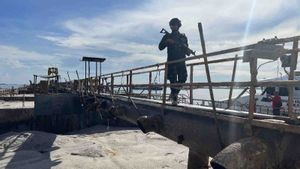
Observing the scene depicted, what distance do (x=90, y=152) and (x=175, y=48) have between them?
7.48 metres

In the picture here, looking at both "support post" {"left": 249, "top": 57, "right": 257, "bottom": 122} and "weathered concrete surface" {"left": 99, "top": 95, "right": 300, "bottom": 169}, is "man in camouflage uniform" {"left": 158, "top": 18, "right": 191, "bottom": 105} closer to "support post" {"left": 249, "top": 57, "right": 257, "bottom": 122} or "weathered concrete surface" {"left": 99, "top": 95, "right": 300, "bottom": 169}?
"weathered concrete surface" {"left": 99, "top": 95, "right": 300, "bottom": 169}

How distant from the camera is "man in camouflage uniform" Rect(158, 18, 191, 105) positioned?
7844 millimetres

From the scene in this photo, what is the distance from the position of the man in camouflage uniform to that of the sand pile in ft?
17.2

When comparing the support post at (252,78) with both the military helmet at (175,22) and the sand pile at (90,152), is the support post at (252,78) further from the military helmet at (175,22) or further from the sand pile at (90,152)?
the sand pile at (90,152)

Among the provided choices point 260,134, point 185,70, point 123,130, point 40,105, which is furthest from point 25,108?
point 260,134

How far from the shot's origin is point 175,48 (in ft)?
26.1

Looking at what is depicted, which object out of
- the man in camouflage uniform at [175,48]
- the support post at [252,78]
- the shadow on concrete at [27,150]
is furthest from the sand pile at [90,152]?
the support post at [252,78]

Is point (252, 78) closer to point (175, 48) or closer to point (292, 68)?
point (292, 68)

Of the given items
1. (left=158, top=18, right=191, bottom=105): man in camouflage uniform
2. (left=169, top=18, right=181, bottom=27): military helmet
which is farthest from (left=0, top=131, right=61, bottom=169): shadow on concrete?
(left=169, top=18, right=181, bottom=27): military helmet

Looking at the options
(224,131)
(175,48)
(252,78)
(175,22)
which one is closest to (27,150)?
(175,48)

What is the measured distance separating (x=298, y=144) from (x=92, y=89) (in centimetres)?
1324

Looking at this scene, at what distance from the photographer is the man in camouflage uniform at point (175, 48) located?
784cm

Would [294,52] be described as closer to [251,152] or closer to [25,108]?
[251,152]

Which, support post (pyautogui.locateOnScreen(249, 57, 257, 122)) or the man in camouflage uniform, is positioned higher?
the man in camouflage uniform
